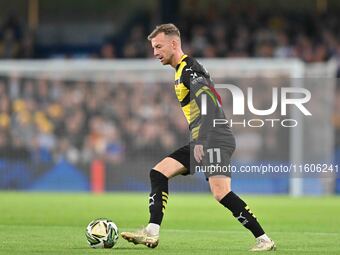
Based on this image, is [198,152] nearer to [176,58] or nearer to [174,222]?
[176,58]

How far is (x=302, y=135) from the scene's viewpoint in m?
24.8

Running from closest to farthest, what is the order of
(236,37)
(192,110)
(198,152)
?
(198,152) < (192,110) < (236,37)

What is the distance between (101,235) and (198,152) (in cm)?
131

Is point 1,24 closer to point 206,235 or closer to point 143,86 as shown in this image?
point 143,86

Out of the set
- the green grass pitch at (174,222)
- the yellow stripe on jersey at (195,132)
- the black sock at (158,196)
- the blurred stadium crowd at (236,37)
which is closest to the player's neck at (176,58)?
the yellow stripe on jersey at (195,132)

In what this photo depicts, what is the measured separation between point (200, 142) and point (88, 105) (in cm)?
1449

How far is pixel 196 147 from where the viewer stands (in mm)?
10938

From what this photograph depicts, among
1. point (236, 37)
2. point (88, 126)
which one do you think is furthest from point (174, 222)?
point (236, 37)

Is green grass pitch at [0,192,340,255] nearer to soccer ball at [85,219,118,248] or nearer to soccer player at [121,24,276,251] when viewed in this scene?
soccer ball at [85,219,118,248]

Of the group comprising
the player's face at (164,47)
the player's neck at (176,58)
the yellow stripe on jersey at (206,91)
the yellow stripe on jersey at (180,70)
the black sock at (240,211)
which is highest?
the player's face at (164,47)

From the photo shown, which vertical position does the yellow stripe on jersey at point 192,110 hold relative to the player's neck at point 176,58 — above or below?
below

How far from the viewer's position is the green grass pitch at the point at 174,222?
11.4 m

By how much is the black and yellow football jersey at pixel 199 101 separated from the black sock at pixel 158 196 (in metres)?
0.51

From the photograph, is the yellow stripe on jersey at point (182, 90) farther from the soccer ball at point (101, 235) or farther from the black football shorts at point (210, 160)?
the soccer ball at point (101, 235)
